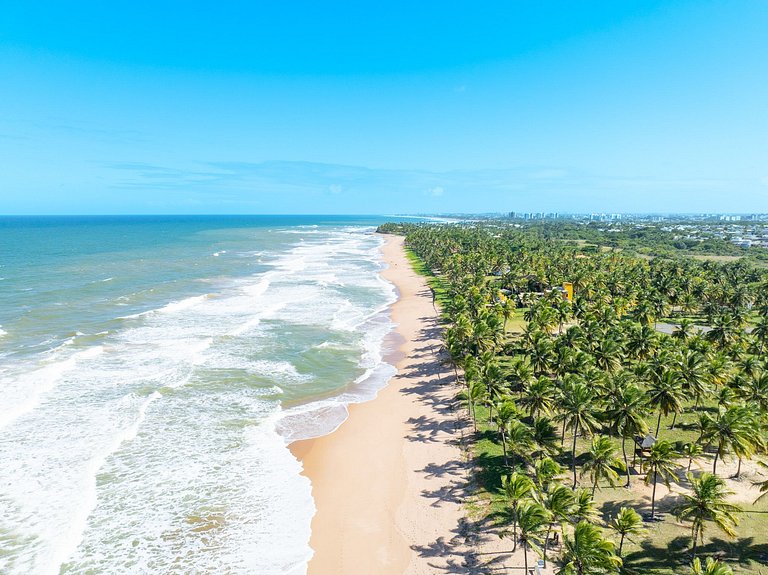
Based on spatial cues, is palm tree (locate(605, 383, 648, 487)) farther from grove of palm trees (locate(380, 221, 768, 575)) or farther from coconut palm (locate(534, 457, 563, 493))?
coconut palm (locate(534, 457, 563, 493))

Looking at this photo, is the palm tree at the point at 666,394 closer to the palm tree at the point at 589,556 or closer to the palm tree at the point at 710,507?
the palm tree at the point at 710,507

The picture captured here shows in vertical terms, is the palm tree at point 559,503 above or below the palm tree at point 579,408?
below

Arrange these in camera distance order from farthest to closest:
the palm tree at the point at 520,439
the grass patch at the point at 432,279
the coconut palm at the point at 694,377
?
the grass patch at the point at 432,279
the coconut palm at the point at 694,377
the palm tree at the point at 520,439

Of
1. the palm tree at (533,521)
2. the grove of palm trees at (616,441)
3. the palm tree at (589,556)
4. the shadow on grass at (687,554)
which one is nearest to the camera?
the palm tree at (589,556)

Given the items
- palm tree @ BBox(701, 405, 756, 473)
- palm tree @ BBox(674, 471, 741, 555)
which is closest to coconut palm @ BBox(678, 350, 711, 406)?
palm tree @ BBox(701, 405, 756, 473)

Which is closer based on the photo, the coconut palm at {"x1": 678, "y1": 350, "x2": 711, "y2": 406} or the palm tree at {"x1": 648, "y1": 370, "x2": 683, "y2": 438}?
the palm tree at {"x1": 648, "y1": 370, "x2": 683, "y2": 438}

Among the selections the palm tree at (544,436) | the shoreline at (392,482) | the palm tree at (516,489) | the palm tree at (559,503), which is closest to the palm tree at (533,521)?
the palm tree at (559,503)

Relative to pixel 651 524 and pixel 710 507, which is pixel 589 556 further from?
pixel 651 524
